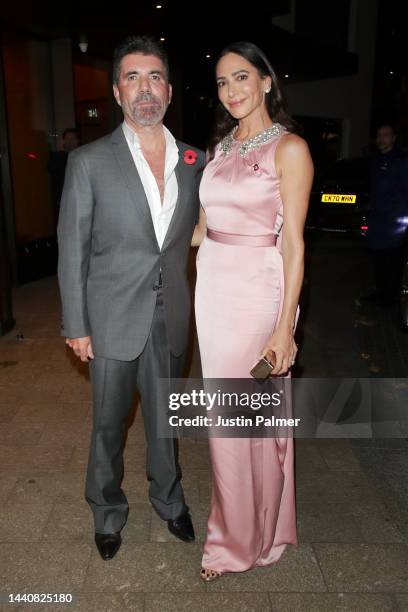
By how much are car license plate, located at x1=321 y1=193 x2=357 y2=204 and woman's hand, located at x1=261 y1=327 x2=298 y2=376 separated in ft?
27.9

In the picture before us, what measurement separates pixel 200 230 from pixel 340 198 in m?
8.23

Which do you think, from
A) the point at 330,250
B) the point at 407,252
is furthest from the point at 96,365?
the point at 330,250

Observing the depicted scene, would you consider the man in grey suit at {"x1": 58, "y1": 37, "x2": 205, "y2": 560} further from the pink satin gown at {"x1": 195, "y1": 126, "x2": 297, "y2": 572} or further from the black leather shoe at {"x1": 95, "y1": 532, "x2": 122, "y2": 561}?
the pink satin gown at {"x1": 195, "y1": 126, "x2": 297, "y2": 572}

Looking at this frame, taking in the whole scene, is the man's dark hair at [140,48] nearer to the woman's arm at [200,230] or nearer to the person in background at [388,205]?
the woman's arm at [200,230]

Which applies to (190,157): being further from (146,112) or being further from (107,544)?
(107,544)

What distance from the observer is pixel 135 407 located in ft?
13.8

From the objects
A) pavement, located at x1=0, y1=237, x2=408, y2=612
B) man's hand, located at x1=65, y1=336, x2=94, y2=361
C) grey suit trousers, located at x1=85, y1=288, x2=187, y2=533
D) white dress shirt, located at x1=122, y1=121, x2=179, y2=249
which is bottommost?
pavement, located at x1=0, y1=237, x2=408, y2=612

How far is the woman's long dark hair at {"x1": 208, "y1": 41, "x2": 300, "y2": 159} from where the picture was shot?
2.22 metres

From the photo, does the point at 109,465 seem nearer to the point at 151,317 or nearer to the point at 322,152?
the point at 151,317

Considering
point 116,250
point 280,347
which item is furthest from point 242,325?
point 116,250

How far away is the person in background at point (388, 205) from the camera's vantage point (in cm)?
622

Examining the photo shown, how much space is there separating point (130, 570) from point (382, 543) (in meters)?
1.22

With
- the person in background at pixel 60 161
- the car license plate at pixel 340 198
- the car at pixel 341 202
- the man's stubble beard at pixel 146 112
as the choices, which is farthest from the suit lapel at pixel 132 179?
the car license plate at pixel 340 198

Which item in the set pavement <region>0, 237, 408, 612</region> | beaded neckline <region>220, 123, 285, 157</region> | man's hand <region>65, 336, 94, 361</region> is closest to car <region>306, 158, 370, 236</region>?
pavement <region>0, 237, 408, 612</region>
